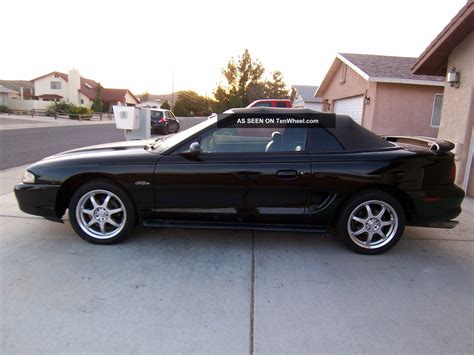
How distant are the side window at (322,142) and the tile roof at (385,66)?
27.7ft

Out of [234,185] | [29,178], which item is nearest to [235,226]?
[234,185]

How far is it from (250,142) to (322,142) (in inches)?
32.1

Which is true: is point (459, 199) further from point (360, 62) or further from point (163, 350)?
point (360, 62)

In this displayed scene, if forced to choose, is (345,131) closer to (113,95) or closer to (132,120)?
(132,120)

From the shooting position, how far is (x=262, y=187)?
3467 millimetres

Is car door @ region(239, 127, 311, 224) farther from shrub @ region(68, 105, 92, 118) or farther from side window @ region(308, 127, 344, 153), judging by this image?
shrub @ region(68, 105, 92, 118)

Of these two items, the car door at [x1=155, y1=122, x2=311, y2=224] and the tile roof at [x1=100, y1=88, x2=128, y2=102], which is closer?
the car door at [x1=155, y1=122, x2=311, y2=224]

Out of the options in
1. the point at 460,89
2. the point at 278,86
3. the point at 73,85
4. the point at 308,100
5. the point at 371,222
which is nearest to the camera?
the point at 371,222

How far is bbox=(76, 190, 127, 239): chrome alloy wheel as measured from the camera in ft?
11.7

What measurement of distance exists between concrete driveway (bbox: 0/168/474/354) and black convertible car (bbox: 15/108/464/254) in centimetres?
31

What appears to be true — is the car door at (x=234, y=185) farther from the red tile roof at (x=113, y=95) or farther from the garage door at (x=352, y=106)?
the red tile roof at (x=113, y=95)

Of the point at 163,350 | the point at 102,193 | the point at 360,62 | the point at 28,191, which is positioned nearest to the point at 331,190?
the point at 163,350

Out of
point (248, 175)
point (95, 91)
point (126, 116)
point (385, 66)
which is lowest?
point (248, 175)

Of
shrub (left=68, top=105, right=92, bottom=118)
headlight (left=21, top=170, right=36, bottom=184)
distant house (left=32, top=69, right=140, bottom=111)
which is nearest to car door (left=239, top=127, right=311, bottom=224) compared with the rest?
headlight (left=21, top=170, right=36, bottom=184)
